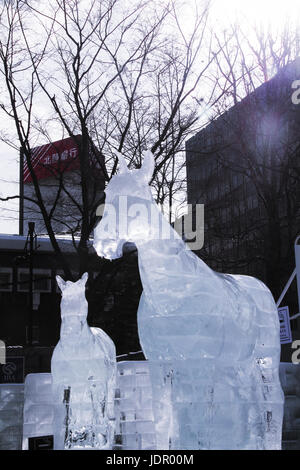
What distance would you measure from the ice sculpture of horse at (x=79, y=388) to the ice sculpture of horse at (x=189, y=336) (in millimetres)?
857

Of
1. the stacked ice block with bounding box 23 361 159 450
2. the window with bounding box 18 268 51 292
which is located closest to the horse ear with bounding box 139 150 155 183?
the stacked ice block with bounding box 23 361 159 450

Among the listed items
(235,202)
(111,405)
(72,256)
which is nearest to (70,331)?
(111,405)

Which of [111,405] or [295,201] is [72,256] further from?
[111,405]

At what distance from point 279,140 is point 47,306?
5.54 m

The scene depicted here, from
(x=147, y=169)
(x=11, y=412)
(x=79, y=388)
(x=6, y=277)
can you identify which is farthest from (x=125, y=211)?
(x=6, y=277)

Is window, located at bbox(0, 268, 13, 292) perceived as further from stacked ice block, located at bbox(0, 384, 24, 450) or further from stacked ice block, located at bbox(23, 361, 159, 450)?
stacked ice block, located at bbox(23, 361, 159, 450)

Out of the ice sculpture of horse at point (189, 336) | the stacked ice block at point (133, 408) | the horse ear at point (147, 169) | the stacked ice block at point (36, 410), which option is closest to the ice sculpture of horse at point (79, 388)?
the stacked ice block at point (133, 408)

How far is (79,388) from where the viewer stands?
4.22m

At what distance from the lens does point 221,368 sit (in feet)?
11.1

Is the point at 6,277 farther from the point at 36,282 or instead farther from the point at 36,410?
the point at 36,410

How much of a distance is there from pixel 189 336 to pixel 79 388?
129 cm

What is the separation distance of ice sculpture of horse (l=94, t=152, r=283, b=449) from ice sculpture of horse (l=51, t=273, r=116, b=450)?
86cm

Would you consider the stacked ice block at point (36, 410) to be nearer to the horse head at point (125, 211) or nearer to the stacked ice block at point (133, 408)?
the stacked ice block at point (133, 408)
